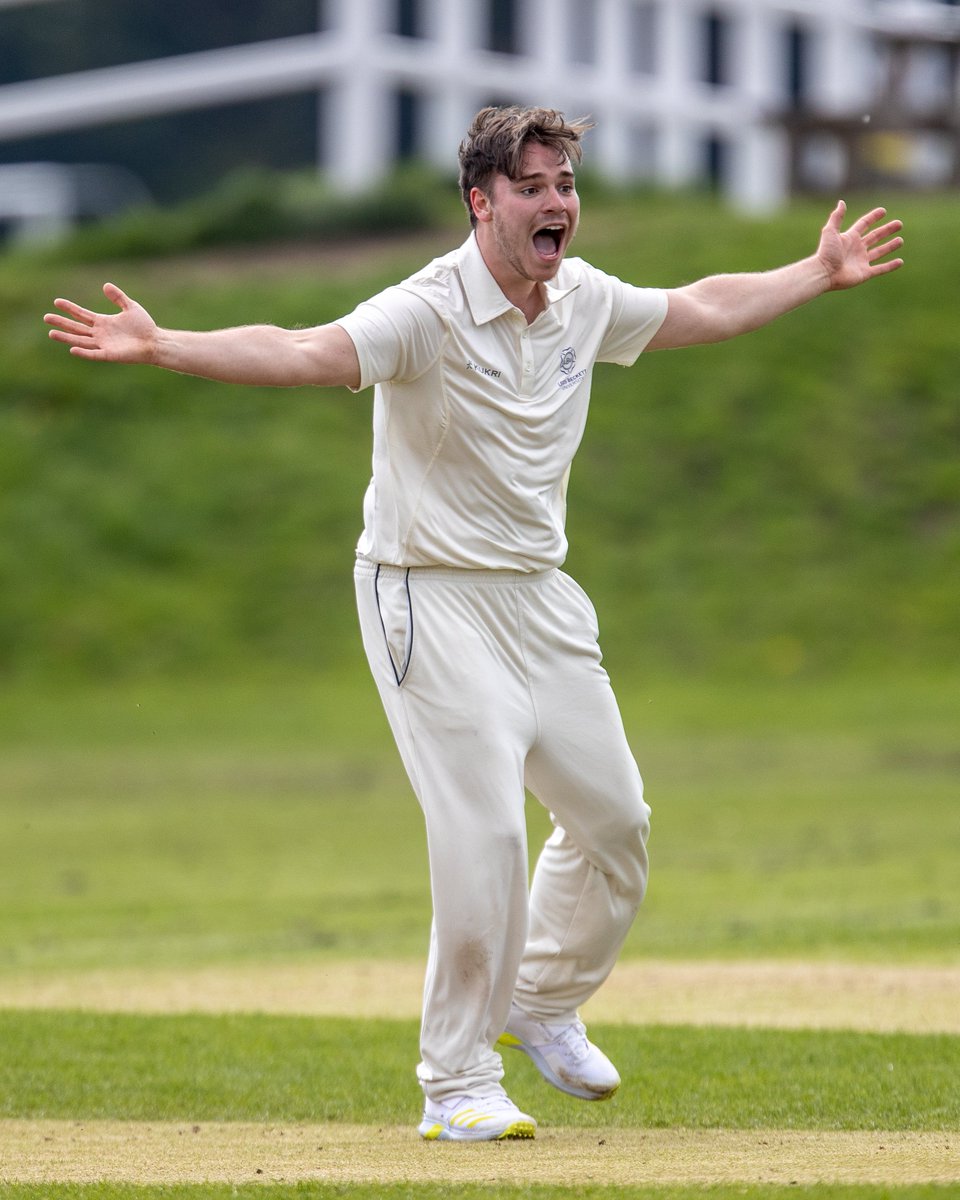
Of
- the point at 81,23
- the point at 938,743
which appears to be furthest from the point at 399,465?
the point at 81,23

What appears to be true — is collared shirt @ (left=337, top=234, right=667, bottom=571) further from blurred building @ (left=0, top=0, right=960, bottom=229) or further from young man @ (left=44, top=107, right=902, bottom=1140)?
blurred building @ (left=0, top=0, right=960, bottom=229)

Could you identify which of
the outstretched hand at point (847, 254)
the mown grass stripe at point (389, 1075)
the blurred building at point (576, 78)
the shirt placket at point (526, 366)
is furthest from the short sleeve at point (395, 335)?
the blurred building at point (576, 78)

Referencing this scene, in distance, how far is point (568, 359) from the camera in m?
6.70

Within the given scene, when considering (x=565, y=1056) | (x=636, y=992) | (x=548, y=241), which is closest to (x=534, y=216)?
(x=548, y=241)

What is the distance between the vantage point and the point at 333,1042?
9250mm

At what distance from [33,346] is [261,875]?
2070cm

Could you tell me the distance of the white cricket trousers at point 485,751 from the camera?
651 centimetres

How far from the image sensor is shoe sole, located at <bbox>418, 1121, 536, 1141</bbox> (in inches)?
256

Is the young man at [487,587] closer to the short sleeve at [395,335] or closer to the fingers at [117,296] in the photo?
the short sleeve at [395,335]

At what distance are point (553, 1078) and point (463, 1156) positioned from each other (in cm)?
88

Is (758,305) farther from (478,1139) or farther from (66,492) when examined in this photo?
(66,492)

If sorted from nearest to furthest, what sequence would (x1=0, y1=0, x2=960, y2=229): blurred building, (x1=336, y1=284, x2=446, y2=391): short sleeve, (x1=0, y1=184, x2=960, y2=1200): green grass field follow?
(x1=336, y1=284, x2=446, y2=391): short sleeve, (x1=0, y1=184, x2=960, y2=1200): green grass field, (x1=0, y1=0, x2=960, y2=229): blurred building

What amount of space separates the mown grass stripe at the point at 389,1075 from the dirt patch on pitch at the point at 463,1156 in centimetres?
30

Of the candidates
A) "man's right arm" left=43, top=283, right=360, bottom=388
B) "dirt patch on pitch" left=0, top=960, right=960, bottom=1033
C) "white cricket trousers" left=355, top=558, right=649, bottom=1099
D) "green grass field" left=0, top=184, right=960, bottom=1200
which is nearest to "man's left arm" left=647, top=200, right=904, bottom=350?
"white cricket trousers" left=355, top=558, right=649, bottom=1099
